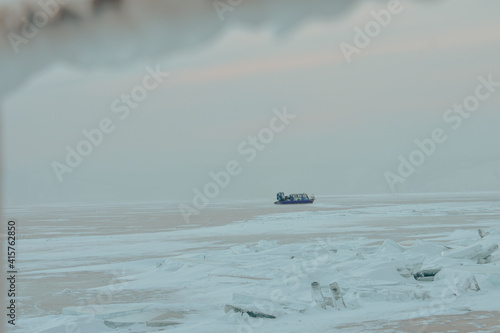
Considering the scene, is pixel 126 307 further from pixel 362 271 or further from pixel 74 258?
pixel 74 258

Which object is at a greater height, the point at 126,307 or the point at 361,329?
the point at 126,307

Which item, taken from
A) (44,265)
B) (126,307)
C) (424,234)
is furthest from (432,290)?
(424,234)

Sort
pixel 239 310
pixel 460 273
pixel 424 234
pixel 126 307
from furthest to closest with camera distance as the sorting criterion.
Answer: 1. pixel 424 234
2. pixel 460 273
3. pixel 126 307
4. pixel 239 310

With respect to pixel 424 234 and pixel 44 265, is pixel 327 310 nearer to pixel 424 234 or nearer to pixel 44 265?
pixel 44 265

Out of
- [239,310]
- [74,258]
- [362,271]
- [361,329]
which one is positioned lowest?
[361,329]

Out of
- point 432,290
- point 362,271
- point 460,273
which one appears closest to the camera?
point 432,290

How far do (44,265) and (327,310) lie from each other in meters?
12.7

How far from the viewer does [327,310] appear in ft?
38.6

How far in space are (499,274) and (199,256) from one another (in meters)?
9.67

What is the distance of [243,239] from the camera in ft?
96.8

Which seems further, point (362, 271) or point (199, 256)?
point (199, 256)

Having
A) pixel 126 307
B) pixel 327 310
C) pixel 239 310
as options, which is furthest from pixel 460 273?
pixel 126 307

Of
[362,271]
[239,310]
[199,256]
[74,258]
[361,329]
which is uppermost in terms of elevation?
[74,258]

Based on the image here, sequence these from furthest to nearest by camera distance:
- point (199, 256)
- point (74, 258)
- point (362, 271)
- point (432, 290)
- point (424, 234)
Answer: point (424, 234), point (74, 258), point (199, 256), point (362, 271), point (432, 290)
